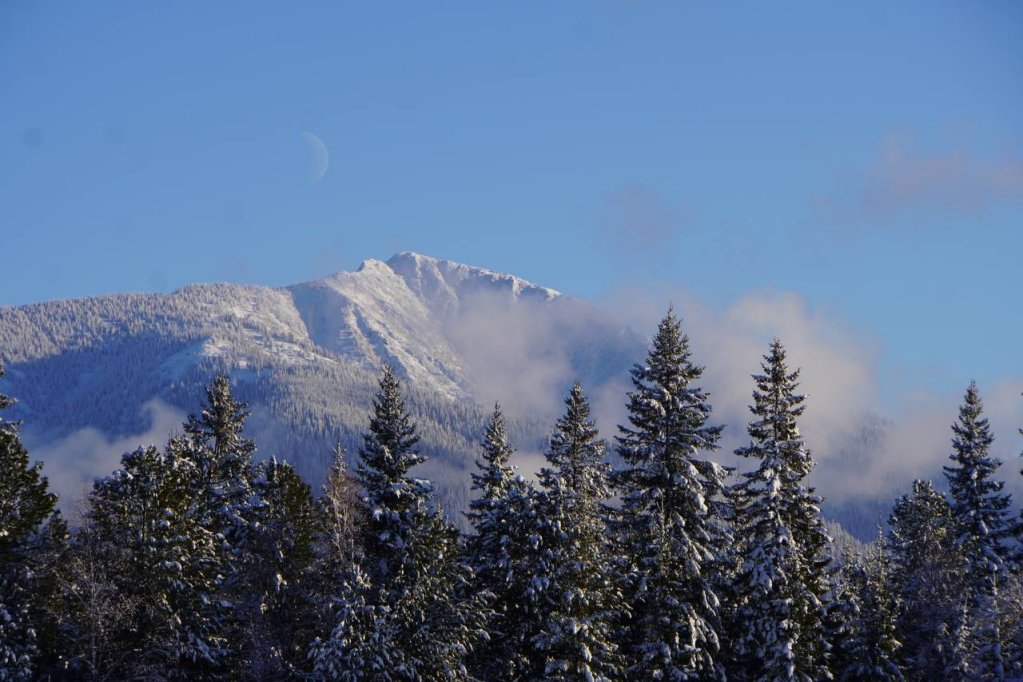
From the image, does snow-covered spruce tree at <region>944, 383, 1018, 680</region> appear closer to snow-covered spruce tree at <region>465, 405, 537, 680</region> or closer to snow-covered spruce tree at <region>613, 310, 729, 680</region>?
snow-covered spruce tree at <region>613, 310, 729, 680</region>

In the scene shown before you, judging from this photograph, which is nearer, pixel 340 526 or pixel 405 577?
pixel 405 577

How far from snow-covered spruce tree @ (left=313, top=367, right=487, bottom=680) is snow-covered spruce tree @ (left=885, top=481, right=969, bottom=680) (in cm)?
2467

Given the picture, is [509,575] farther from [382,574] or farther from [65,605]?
[65,605]

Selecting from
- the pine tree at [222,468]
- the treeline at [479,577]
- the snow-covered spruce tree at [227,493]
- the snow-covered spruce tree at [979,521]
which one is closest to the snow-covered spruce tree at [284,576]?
the treeline at [479,577]

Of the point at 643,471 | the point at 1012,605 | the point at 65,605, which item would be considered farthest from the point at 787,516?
the point at 65,605

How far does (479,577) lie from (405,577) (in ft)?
11.6

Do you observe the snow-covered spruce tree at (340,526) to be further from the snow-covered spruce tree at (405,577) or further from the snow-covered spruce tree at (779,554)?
the snow-covered spruce tree at (779,554)

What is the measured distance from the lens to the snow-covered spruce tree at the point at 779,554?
154ft

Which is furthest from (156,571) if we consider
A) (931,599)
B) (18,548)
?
(931,599)

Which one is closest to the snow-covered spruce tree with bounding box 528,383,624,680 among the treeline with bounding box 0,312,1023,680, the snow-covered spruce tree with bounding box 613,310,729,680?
the treeline with bounding box 0,312,1023,680

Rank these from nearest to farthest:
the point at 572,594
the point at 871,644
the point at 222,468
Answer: the point at 572,594
the point at 871,644
the point at 222,468

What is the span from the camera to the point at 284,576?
180 feet

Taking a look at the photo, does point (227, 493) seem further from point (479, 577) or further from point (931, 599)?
point (931, 599)

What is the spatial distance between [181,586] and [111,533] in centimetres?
375
